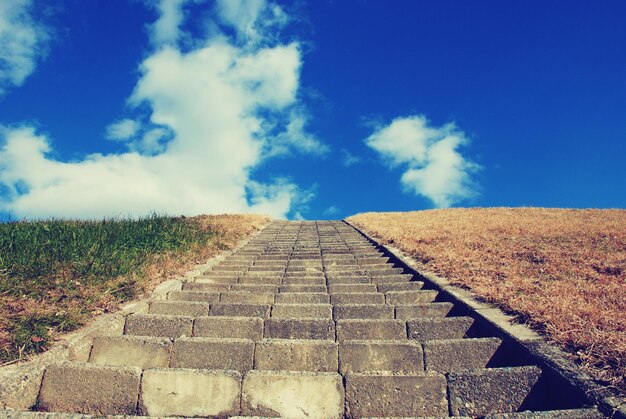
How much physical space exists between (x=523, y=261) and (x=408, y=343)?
3.67 meters

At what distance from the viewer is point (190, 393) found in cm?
250

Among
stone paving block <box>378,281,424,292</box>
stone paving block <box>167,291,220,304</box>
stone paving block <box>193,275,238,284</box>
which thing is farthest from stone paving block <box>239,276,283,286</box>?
stone paving block <box>378,281,424,292</box>

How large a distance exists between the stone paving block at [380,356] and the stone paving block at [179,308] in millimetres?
1799

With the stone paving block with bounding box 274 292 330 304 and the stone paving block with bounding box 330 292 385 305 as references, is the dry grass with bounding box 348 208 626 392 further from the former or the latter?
the stone paving block with bounding box 274 292 330 304

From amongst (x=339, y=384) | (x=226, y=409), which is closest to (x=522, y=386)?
(x=339, y=384)

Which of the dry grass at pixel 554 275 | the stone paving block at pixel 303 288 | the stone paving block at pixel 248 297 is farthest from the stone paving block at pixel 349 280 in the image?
the stone paving block at pixel 248 297

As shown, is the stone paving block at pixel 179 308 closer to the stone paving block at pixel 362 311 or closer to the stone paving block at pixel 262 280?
the stone paving block at pixel 262 280

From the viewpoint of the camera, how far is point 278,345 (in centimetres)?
298

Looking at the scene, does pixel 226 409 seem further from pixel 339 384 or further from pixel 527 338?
pixel 527 338

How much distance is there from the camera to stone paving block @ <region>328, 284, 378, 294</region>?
16.0 ft

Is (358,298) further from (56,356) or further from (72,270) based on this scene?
(72,270)

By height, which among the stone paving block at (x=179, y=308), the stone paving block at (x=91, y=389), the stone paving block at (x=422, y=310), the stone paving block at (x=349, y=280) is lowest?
the stone paving block at (x=91, y=389)

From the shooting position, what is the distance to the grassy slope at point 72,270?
323 centimetres

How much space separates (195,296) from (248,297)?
0.72 m
